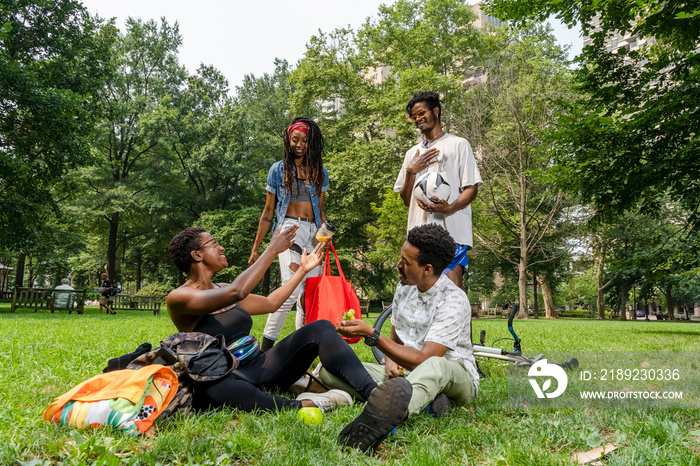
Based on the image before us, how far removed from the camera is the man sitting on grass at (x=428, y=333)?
111 inches

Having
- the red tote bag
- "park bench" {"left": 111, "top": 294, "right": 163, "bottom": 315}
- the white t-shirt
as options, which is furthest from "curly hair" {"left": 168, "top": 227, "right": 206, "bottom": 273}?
"park bench" {"left": 111, "top": 294, "right": 163, "bottom": 315}

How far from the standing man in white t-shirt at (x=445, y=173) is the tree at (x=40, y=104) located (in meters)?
15.8

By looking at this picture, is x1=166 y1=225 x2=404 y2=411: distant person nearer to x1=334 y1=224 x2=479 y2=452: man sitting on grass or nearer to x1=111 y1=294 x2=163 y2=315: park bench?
x1=334 y1=224 x2=479 y2=452: man sitting on grass

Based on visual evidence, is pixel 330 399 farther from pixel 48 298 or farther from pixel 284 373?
pixel 48 298

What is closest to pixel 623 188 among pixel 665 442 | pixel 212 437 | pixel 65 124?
pixel 665 442

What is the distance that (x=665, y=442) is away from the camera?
94.0 inches

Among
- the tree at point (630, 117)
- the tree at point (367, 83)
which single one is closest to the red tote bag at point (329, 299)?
the tree at point (630, 117)

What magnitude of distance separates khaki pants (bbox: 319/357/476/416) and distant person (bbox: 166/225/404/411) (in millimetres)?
271

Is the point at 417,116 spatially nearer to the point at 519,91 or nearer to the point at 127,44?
the point at 519,91

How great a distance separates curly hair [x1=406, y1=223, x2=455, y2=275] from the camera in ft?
11.1

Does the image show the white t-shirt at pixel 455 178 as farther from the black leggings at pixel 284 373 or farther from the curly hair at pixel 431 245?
the black leggings at pixel 284 373

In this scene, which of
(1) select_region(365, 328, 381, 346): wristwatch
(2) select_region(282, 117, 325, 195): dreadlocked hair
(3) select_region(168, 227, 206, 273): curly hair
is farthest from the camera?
(2) select_region(282, 117, 325, 195): dreadlocked hair

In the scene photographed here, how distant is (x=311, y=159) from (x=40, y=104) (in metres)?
15.8

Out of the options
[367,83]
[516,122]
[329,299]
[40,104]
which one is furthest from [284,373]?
[367,83]
